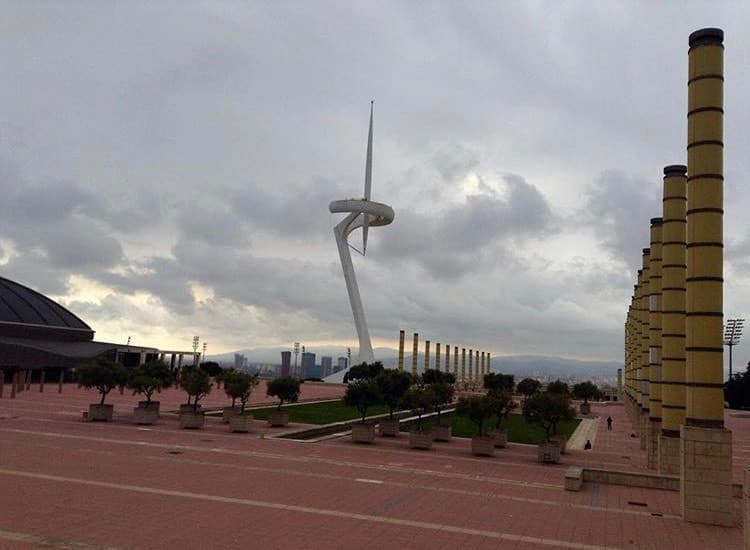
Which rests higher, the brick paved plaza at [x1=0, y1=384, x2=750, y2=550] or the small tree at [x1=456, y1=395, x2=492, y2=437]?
the small tree at [x1=456, y1=395, x2=492, y2=437]

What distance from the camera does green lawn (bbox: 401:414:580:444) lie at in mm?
34438

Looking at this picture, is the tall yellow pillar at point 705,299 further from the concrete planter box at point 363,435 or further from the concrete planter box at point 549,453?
the concrete planter box at point 363,435

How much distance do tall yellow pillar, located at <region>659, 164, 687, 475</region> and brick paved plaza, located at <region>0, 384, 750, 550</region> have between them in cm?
303

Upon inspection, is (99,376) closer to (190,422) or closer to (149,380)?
(149,380)

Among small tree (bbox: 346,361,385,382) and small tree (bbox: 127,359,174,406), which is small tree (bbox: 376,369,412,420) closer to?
small tree (bbox: 127,359,174,406)

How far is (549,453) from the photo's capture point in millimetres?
26016

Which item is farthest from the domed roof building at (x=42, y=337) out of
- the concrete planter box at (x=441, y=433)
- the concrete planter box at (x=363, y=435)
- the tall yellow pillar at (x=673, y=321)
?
the tall yellow pillar at (x=673, y=321)

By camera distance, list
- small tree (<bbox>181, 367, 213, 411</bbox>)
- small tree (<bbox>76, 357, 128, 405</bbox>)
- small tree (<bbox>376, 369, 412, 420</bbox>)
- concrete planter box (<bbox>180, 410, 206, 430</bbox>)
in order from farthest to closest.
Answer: small tree (<bbox>181, 367, 213, 411</bbox>) < small tree (<bbox>76, 357, 128, 405</bbox>) < small tree (<bbox>376, 369, 412, 420</bbox>) < concrete planter box (<bbox>180, 410, 206, 430</bbox>)

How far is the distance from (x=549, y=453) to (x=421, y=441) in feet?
19.1

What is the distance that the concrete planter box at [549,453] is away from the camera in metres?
25.9

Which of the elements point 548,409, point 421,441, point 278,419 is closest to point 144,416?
point 278,419

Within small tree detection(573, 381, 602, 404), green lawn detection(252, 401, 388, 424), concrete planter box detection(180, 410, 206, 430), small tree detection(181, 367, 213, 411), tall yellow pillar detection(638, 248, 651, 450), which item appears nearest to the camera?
concrete planter box detection(180, 410, 206, 430)

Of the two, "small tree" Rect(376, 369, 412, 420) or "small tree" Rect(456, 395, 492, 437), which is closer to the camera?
"small tree" Rect(456, 395, 492, 437)

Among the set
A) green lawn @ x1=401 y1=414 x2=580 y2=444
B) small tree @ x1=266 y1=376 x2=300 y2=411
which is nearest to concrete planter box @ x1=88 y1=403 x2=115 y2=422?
small tree @ x1=266 y1=376 x2=300 y2=411
